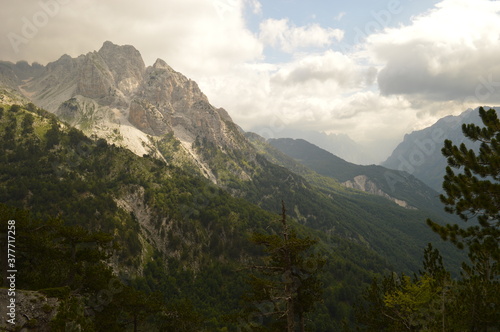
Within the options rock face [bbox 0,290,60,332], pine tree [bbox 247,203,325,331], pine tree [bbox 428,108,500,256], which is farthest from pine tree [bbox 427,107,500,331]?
rock face [bbox 0,290,60,332]

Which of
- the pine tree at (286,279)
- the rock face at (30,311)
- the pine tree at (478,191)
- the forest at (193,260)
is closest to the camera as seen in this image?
the pine tree at (478,191)

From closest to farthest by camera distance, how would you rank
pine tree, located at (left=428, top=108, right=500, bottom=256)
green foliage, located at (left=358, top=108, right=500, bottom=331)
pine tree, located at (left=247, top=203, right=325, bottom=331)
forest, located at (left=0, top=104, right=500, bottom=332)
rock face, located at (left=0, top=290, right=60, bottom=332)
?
pine tree, located at (left=428, top=108, right=500, bottom=256), green foliage, located at (left=358, top=108, right=500, bottom=331), rock face, located at (left=0, top=290, right=60, bottom=332), forest, located at (left=0, top=104, right=500, bottom=332), pine tree, located at (left=247, top=203, right=325, bottom=331)

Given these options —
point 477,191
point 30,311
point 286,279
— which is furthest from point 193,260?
point 477,191

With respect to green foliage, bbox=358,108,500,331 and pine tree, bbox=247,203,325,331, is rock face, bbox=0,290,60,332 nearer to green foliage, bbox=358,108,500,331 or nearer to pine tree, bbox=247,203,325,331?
pine tree, bbox=247,203,325,331

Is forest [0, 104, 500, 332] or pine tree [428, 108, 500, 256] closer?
pine tree [428, 108, 500, 256]

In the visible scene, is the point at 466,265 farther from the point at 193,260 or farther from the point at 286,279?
the point at 193,260

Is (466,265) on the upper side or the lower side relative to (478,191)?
lower

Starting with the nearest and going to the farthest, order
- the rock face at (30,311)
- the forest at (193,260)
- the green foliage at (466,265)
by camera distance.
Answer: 1. the green foliage at (466,265)
2. the rock face at (30,311)
3. the forest at (193,260)

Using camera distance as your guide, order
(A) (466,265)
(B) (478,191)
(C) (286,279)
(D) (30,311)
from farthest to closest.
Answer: (A) (466,265), (C) (286,279), (D) (30,311), (B) (478,191)

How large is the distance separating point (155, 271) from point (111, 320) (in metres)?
115

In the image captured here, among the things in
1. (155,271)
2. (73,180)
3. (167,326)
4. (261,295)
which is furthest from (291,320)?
(73,180)

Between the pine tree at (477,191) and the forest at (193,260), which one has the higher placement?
the pine tree at (477,191)

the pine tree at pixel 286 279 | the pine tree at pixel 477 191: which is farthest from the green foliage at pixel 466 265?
the pine tree at pixel 286 279

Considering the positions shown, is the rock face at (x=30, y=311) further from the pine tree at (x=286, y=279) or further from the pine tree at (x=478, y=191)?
the pine tree at (x=478, y=191)
